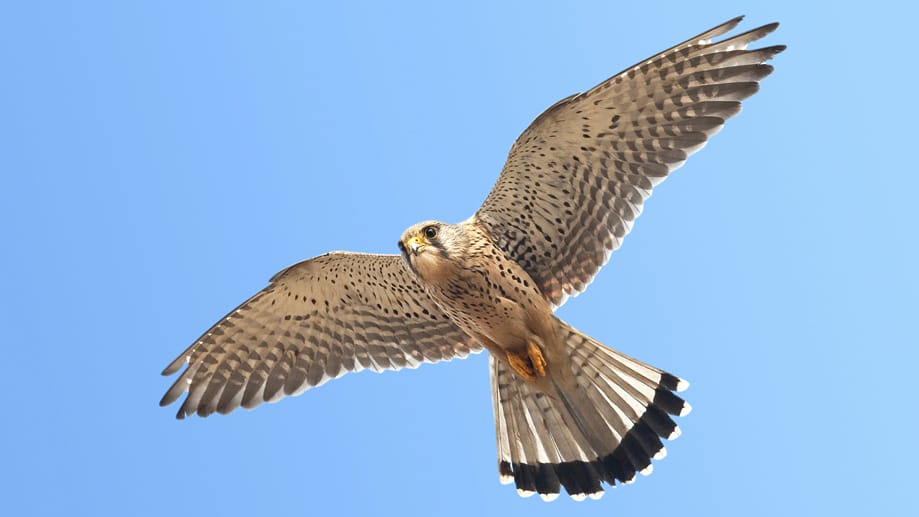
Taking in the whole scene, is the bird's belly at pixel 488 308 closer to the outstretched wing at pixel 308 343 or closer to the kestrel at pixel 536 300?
the kestrel at pixel 536 300

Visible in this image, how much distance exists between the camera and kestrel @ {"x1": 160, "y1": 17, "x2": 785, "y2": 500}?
7660 millimetres

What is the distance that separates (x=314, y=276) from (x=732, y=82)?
297 centimetres

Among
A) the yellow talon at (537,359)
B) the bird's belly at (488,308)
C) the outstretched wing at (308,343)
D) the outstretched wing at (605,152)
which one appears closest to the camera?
the outstretched wing at (605,152)

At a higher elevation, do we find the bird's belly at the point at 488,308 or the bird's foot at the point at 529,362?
the bird's belly at the point at 488,308

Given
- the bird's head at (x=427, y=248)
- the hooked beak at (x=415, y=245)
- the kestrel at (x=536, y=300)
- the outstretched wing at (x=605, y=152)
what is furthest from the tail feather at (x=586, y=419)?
the hooked beak at (x=415, y=245)

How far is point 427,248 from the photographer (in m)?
7.63

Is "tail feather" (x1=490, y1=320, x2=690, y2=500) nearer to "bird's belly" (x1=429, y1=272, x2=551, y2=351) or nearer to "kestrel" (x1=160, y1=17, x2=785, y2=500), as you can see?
"kestrel" (x1=160, y1=17, x2=785, y2=500)

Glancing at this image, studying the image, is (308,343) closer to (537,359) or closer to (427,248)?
(427,248)

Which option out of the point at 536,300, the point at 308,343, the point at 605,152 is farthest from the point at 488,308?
the point at 308,343

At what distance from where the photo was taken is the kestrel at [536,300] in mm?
7660

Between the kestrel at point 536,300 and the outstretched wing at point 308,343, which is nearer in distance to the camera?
the kestrel at point 536,300

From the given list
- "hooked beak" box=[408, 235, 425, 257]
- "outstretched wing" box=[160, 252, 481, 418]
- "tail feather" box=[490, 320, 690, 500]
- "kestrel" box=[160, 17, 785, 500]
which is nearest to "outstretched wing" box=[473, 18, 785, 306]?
"kestrel" box=[160, 17, 785, 500]

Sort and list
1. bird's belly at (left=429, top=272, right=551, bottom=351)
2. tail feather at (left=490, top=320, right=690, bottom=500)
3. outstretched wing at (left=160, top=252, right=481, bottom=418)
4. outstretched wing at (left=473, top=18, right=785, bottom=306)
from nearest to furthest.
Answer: outstretched wing at (left=473, top=18, right=785, bottom=306)
bird's belly at (left=429, top=272, right=551, bottom=351)
tail feather at (left=490, top=320, right=690, bottom=500)
outstretched wing at (left=160, top=252, right=481, bottom=418)

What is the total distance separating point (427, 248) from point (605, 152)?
129cm
